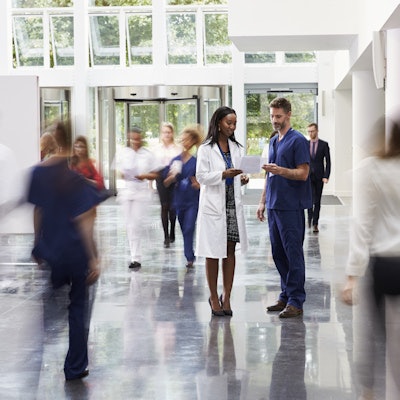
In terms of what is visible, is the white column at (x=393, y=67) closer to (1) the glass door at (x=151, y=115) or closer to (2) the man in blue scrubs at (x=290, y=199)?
(2) the man in blue scrubs at (x=290, y=199)

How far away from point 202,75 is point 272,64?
229cm

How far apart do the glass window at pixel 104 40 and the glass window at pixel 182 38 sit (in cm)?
173

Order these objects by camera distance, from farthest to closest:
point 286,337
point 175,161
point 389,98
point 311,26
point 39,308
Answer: point 311,26 < point 389,98 < point 175,161 < point 39,308 < point 286,337

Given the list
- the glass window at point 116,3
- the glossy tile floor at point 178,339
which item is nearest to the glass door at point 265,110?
the glass window at point 116,3

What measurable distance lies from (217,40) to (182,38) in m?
1.09

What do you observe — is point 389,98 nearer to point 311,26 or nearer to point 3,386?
point 311,26

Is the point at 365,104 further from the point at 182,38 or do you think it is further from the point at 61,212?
the point at 61,212

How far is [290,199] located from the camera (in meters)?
8.11

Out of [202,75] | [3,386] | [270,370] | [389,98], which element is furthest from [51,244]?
[202,75]

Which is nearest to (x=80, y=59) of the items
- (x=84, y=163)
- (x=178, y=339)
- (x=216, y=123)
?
(x=84, y=163)

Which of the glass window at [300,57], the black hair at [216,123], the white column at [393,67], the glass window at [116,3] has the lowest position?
the black hair at [216,123]

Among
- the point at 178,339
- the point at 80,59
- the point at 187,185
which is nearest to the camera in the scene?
the point at 178,339

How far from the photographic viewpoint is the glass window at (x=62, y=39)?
28703 mm

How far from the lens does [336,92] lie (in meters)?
28.1
